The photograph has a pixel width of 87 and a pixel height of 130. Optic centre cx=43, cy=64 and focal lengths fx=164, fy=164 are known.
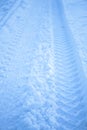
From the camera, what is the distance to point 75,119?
1696mm

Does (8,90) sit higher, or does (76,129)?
(8,90)

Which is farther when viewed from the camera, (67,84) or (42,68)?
(42,68)

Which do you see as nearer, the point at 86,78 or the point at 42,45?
the point at 86,78

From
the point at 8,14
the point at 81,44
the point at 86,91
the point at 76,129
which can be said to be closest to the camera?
the point at 76,129

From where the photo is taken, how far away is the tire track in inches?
66.4

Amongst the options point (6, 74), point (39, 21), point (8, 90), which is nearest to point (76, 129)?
point (8, 90)

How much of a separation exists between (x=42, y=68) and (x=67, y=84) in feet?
1.33

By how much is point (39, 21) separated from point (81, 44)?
4.01 feet

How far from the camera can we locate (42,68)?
2260 millimetres

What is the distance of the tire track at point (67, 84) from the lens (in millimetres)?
1686

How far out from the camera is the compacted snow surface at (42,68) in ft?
5.48

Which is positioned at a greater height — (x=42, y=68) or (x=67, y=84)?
(x=42, y=68)

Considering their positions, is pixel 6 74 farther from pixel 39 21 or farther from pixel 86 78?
pixel 39 21

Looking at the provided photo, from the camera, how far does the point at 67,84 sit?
2133 mm
